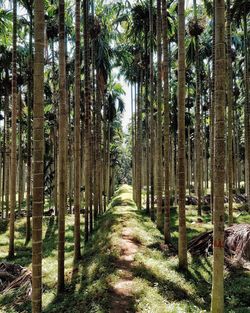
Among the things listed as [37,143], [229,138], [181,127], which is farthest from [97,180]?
[37,143]

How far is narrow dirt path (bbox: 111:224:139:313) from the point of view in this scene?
7.55 m

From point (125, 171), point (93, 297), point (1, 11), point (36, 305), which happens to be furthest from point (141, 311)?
point (125, 171)

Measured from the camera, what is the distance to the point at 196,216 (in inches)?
776

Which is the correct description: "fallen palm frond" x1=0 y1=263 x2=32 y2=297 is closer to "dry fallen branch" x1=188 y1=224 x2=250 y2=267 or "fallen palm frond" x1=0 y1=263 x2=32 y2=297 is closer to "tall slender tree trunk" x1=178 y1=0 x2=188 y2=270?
"tall slender tree trunk" x1=178 y1=0 x2=188 y2=270

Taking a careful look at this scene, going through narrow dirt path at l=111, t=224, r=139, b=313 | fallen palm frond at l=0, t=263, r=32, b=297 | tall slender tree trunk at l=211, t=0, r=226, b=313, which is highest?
tall slender tree trunk at l=211, t=0, r=226, b=313

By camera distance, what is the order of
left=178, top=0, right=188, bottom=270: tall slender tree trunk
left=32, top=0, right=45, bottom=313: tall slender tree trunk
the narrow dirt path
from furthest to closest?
1. left=178, top=0, right=188, bottom=270: tall slender tree trunk
2. the narrow dirt path
3. left=32, top=0, right=45, bottom=313: tall slender tree trunk

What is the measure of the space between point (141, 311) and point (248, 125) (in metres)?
12.6

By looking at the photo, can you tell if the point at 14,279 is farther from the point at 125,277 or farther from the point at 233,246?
the point at 233,246

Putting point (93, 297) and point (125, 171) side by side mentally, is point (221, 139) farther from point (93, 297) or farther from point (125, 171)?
point (125, 171)

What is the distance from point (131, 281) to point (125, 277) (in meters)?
0.25

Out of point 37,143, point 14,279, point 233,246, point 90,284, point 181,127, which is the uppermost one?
point 181,127

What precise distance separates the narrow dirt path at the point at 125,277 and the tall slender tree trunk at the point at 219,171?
7.03ft

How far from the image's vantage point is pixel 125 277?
9.01 meters

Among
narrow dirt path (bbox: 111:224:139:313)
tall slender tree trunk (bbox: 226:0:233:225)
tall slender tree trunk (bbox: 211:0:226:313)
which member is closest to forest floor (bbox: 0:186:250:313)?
narrow dirt path (bbox: 111:224:139:313)
